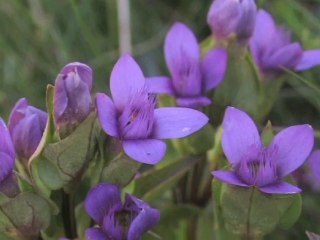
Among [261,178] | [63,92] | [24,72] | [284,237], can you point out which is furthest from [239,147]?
[24,72]

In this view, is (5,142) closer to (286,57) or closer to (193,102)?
(193,102)

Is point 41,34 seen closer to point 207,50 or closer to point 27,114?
point 207,50

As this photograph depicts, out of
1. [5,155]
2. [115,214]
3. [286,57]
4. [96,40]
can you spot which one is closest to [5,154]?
[5,155]

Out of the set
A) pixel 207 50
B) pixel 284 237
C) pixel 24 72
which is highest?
pixel 207 50

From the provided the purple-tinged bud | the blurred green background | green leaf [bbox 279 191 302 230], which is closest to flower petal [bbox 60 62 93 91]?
the purple-tinged bud

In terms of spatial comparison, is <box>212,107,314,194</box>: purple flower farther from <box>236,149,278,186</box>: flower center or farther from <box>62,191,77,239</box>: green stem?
<box>62,191,77,239</box>: green stem

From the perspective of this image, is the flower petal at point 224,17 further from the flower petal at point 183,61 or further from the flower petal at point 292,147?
the flower petal at point 292,147
